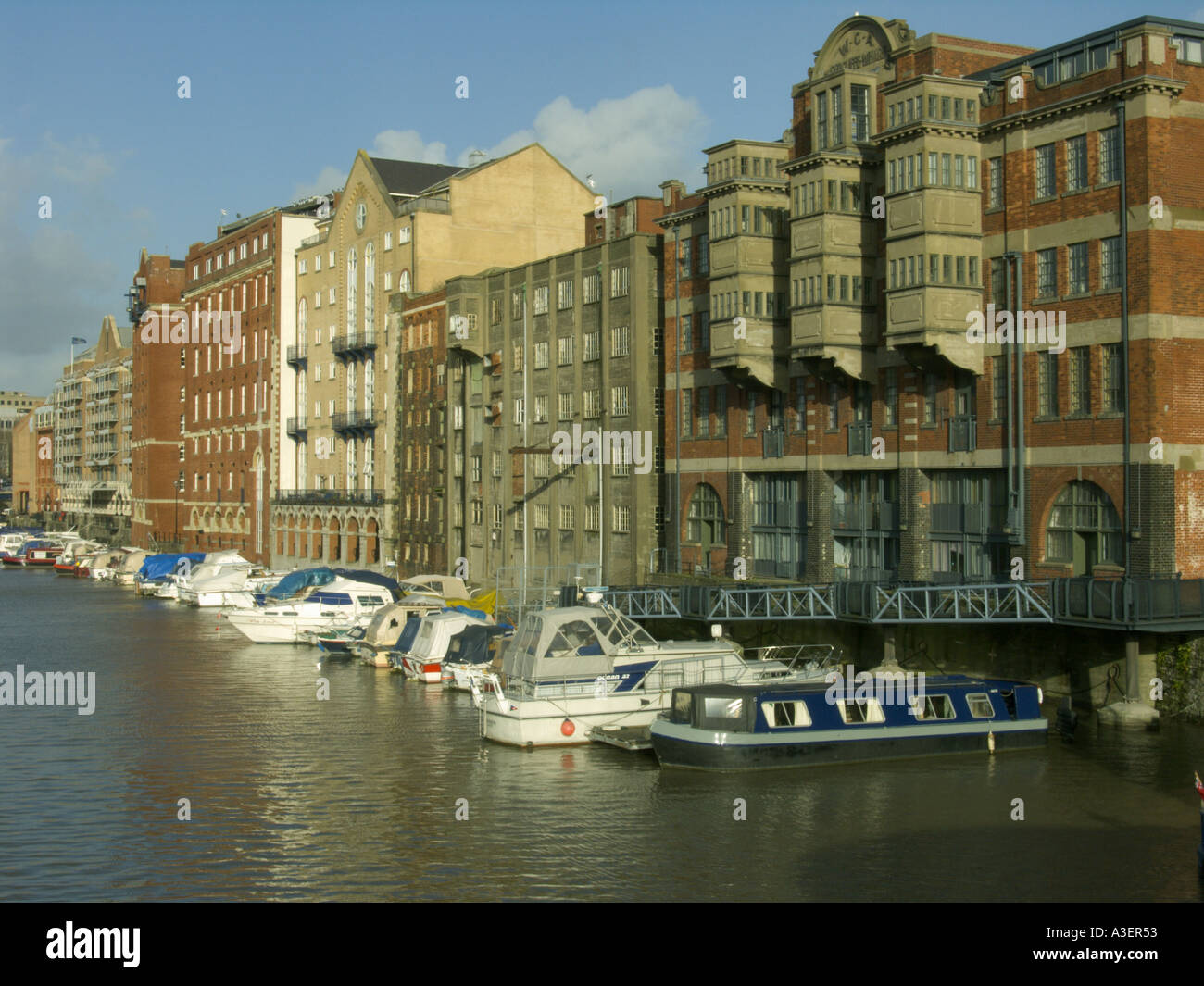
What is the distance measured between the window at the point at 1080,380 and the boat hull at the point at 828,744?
1068 centimetres

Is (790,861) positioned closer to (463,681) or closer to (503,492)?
(463,681)

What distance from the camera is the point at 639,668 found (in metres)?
41.6

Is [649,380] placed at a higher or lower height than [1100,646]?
higher

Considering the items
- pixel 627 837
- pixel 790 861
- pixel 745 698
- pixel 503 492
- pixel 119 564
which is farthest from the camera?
pixel 119 564

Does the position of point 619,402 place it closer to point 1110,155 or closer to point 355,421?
point 1110,155

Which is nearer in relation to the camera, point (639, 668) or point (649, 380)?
point (639, 668)

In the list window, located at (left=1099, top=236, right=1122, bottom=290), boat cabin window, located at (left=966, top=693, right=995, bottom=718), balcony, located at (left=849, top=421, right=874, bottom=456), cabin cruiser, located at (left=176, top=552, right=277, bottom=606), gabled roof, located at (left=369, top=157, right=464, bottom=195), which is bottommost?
boat cabin window, located at (left=966, top=693, right=995, bottom=718)

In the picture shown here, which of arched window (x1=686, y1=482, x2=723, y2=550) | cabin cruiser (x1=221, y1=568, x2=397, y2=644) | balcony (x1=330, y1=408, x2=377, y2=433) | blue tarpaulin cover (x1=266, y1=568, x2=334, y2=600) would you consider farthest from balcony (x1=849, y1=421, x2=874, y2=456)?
balcony (x1=330, y1=408, x2=377, y2=433)

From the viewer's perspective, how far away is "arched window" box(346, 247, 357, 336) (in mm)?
105938

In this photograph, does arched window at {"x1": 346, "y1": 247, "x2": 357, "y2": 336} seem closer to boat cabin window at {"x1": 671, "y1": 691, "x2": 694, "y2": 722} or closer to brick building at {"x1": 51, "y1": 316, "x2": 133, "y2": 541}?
boat cabin window at {"x1": 671, "y1": 691, "x2": 694, "y2": 722}

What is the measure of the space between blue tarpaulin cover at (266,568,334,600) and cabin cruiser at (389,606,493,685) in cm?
2120

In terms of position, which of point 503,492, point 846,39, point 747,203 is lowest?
point 503,492
